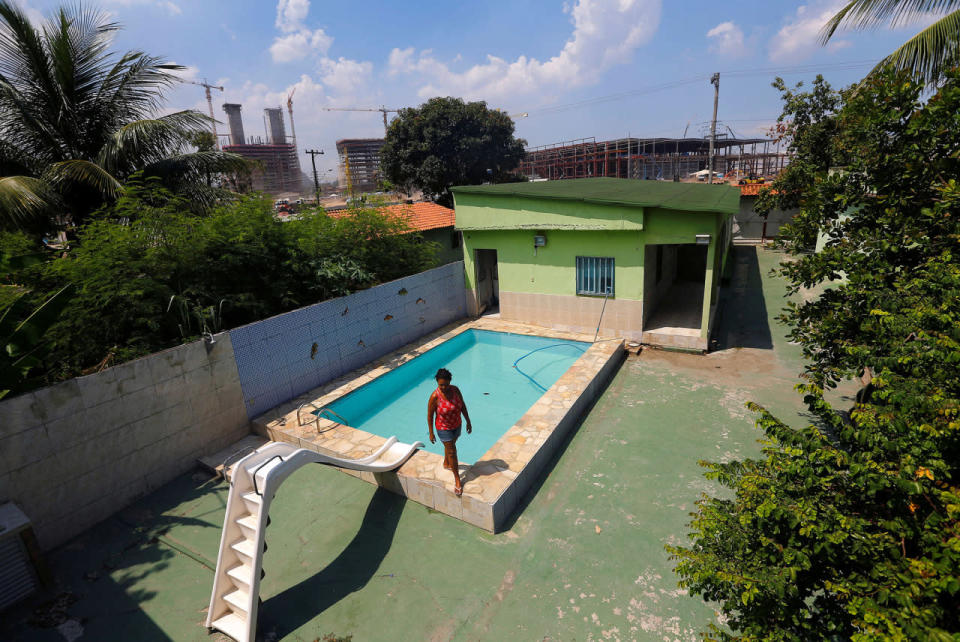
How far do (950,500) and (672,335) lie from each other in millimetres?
9320

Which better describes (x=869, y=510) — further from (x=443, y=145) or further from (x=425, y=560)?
(x=443, y=145)

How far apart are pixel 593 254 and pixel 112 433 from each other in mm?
10314

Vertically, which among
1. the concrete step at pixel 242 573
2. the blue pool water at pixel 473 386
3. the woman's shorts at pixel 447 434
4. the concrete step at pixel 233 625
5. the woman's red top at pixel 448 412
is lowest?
the blue pool water at pixel 473 386

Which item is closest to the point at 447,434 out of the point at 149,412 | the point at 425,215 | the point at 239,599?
the point at 239,599

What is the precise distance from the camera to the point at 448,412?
5809mm

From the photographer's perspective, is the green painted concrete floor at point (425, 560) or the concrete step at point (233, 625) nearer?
the concrete step at point (233, 625)

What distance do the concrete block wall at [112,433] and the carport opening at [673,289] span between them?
386 inches

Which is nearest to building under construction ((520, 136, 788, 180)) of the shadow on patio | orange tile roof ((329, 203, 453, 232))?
orange tile roof ((329, 203, 453, 232))

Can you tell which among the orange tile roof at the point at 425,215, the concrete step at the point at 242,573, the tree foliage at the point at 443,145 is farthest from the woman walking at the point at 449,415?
the tree foliage at the point at 443,145

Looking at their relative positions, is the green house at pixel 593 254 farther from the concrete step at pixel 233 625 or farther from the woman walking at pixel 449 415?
the concrete step at pixel 233 625

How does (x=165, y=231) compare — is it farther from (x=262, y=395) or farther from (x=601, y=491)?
(x=601, y=491)

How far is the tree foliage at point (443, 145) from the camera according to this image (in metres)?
30.2

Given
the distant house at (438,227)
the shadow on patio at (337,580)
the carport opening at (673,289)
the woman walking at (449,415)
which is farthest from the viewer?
the distant house at (438,227)

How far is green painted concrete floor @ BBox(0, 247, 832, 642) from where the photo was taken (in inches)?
181
